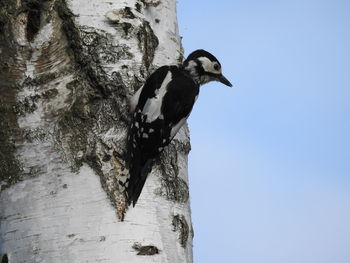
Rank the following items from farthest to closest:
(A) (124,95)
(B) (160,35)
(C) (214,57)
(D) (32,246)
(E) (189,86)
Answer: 1. (C) (214,57)
2. (E) (189,86)
3. (B) (160,35)
4. (A) (124,95)
5. (D) (32,246)

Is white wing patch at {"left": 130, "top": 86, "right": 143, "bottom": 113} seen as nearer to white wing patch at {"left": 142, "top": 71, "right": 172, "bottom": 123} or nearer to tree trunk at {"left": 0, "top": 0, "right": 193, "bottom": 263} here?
tree trunk at {"left": 0, "top": 0, "right": 193, "bottom": 263}

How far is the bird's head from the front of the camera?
4.03 m

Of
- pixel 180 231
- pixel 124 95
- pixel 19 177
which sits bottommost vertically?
pixel 180 231

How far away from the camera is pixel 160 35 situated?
3.28 m

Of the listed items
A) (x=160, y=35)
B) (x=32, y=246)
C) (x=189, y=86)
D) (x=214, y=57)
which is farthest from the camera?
(x=214, y=57)

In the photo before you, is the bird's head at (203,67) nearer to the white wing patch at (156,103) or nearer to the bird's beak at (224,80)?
the bird's beak at (224,80)

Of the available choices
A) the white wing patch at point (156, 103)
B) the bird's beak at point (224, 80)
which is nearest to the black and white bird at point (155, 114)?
the white wing patch at point (156, 103)

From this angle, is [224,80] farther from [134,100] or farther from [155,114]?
[134,100]

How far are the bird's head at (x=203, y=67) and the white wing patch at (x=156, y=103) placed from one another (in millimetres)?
559

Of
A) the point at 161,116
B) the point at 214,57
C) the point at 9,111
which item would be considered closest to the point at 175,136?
the point at 161,116

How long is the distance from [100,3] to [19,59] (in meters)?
0.45

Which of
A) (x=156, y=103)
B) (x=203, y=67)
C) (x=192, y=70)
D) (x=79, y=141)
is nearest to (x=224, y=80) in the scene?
(x=203, y=67)

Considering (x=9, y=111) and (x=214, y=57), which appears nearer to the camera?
(x=9, y=111)

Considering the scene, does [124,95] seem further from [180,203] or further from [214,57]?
[214,57]
